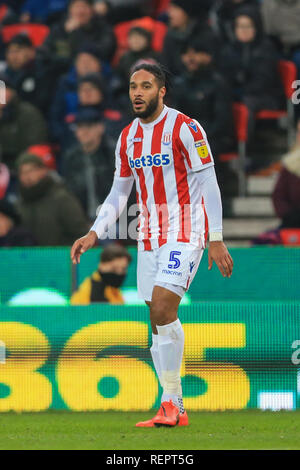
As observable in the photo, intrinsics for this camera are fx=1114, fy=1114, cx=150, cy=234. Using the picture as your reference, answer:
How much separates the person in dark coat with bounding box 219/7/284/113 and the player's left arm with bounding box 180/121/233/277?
5327 mm

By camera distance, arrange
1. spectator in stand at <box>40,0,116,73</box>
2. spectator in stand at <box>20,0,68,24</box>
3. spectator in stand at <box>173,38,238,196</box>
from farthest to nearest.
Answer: spectator in stand at <box>20,0,68,24</box> → spectator in stand at <box>40,0,116,73</box> → spectator in stand at <box>173,38,238,196</box>

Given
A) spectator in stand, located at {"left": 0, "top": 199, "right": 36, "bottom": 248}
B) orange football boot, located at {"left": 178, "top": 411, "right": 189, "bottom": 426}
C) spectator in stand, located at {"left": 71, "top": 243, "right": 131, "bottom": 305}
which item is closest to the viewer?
orange football boot, located at {"left": 178, "top": 411, "right": 189, "bottom": 426}

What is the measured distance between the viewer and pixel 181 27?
1216 cm

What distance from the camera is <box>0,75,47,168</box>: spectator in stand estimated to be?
→ 1182cm

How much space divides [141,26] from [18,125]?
1.71 m

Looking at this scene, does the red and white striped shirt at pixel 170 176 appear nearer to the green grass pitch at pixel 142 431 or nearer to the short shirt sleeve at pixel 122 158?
the short shirt sleeve at pixel 122 158

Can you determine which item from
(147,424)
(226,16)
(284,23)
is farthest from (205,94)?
(147,424)

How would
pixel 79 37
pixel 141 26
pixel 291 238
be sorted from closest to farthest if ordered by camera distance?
1. pixel 291 238
2. pixel 141 26
3. pixel 79 37

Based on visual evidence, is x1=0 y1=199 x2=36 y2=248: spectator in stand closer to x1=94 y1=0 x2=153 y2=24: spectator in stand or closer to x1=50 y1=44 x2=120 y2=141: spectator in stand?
x1=50 y1=44 x2=120 y2=141: spectator in stand

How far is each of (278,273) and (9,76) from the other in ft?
14.3

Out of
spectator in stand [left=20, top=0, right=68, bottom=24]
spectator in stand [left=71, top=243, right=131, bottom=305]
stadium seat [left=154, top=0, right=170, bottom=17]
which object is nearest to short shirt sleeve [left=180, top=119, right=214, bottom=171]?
spectator in stand [left=71, top=243, right=131, bottom=305]

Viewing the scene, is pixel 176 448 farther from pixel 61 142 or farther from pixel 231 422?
pixel 61 142

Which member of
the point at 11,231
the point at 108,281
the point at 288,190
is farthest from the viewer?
the point at 11,231

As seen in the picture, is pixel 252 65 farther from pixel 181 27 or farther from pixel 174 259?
pixel 174 259
